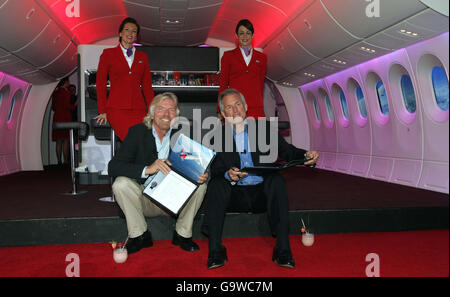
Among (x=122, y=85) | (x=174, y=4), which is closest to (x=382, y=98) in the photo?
(x=174, y=4)

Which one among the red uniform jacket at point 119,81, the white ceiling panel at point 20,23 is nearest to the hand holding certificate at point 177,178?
the red uniform jacket at point 119,81

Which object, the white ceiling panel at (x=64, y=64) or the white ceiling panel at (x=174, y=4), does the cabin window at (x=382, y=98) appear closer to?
the white ceiling panel at (x=174, y=4)

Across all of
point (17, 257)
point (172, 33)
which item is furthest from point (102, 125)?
point (172, 33)

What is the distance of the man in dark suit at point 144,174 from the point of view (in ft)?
9.47

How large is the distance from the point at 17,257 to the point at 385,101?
654cm

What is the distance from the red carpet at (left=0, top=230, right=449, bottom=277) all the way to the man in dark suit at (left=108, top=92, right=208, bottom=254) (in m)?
0.13

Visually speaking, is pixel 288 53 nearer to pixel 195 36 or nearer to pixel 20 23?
pixel 195 36

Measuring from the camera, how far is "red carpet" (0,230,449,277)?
249 centimetres

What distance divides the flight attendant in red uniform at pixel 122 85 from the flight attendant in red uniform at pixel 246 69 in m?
0.95

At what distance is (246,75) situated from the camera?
13.0 ft

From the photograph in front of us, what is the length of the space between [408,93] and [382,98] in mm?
874

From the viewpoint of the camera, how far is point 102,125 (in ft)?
13.0

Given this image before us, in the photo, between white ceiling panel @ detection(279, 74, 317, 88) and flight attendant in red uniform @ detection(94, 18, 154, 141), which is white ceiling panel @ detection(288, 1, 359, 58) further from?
flight attendant in red uniform @ detection(94, 18, 154, 141)
